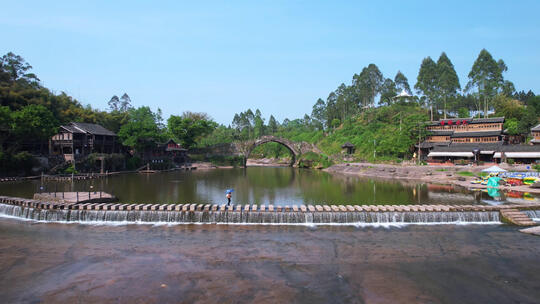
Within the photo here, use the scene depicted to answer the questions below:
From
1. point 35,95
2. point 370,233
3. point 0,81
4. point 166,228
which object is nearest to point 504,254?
point 370,233

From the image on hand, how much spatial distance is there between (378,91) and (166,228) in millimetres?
90776

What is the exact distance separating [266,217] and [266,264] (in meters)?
7.28

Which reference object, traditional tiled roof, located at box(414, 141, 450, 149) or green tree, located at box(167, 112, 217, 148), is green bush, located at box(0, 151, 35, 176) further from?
traditional tiled roof, located at box(414, 141, 450, 149)

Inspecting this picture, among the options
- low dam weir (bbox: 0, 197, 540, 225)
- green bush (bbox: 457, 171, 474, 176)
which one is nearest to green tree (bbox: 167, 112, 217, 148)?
low dam weir (bbox: 0, 197, 540, 225)

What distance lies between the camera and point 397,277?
13758 millimetres

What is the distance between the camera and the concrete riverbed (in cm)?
1214

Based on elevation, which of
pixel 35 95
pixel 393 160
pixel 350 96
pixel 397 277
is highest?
pixel 350 96

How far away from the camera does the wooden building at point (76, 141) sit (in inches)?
2080

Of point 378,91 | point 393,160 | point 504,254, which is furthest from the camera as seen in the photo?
point 378,91

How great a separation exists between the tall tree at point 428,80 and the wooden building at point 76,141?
232 feet

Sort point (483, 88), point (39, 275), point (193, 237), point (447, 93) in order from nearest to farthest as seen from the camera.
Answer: point (39, 275) → point (193, 237) → point (483, 88) → point (447, 93)

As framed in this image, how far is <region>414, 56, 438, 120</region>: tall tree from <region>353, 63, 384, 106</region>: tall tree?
17.6m

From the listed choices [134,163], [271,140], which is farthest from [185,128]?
Result: [271,140]

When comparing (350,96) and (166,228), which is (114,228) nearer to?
(166,228)
